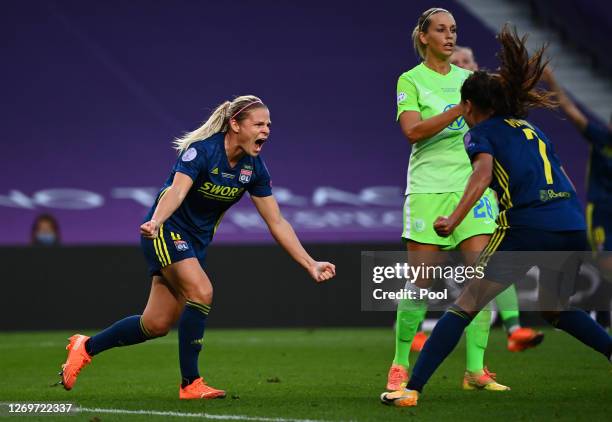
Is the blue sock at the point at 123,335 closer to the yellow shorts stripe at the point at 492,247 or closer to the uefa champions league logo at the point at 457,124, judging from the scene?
the yellow shorts stripe at the point at 492,247

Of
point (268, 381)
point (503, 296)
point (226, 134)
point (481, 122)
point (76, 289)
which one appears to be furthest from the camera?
point (76, 289)

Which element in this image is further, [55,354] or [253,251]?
[253,251]

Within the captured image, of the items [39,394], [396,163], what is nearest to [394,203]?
[396,163]

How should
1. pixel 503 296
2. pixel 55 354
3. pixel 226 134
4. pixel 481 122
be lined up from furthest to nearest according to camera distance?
pixel 55 354
pixel 503 296
pixel 226 134
pixel 481 122

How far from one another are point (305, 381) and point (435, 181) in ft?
5.73

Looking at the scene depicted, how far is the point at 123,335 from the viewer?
21.6 ft

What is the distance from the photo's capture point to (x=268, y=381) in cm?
756

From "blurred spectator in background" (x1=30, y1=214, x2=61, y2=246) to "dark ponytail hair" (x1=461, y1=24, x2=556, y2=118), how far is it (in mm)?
9255

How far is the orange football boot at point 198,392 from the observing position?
641cm

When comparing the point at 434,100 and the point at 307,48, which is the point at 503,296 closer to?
the point at 434,100

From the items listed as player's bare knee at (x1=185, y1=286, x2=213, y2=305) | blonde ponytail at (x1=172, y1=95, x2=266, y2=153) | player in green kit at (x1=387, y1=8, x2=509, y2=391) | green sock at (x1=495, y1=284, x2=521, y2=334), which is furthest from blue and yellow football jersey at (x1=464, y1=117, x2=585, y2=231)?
green sock at (x1=495, y1=284, x2=521, y2=334)

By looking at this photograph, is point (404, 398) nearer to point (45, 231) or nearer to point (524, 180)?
point (524, 180)

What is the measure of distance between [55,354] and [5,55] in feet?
20.8

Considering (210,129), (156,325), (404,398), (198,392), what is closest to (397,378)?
(404,398)
